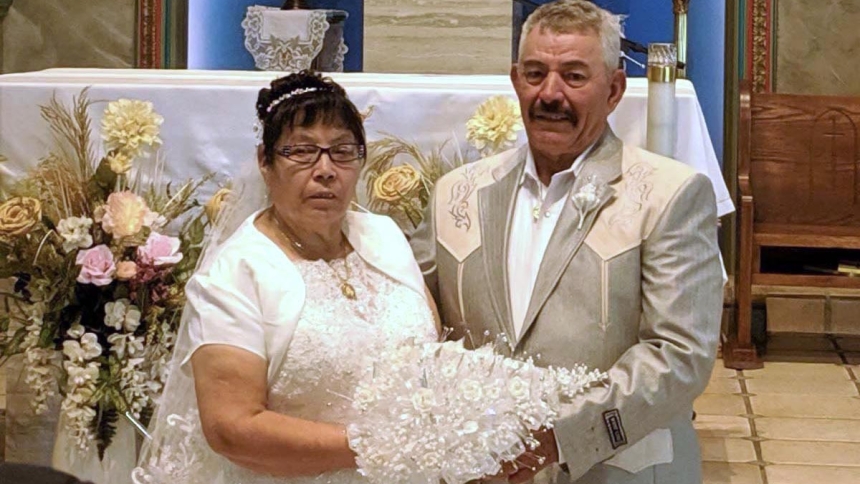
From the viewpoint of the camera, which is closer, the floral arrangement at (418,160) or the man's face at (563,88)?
the man's face at (563,88)

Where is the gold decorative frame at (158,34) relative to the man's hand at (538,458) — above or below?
above

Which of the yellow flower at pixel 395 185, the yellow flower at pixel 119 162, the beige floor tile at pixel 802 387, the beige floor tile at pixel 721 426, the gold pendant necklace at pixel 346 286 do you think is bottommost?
the beige floor tile at pixel 721 426

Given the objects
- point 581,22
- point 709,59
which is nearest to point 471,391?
point 581,22

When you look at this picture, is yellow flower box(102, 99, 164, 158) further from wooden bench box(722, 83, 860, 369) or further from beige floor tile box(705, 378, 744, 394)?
wooden bench box(722, 83, 860, 369)

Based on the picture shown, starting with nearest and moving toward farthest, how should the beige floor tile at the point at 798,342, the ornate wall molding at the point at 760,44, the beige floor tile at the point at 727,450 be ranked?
1. the beige floor tile at the point at 727,450
2. the beige floor tile at the point at 798,342
3. the ornate wall molding at the point at 760,44

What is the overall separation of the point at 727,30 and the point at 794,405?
2474mm

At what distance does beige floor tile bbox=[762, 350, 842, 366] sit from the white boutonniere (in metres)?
3.38

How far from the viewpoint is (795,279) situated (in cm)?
543

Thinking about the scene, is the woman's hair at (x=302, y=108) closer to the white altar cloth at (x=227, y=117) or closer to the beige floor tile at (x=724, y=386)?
the white altar cloth at (x=227, y=117)

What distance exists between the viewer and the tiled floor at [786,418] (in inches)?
164

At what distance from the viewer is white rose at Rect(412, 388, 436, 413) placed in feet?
6.75

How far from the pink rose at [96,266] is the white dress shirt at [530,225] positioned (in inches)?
43.5

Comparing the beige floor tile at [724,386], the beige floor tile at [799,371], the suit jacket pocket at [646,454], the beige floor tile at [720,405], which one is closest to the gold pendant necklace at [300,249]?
the suit jacket pocket at [646,454]

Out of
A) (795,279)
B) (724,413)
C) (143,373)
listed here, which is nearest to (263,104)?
(143,373)
